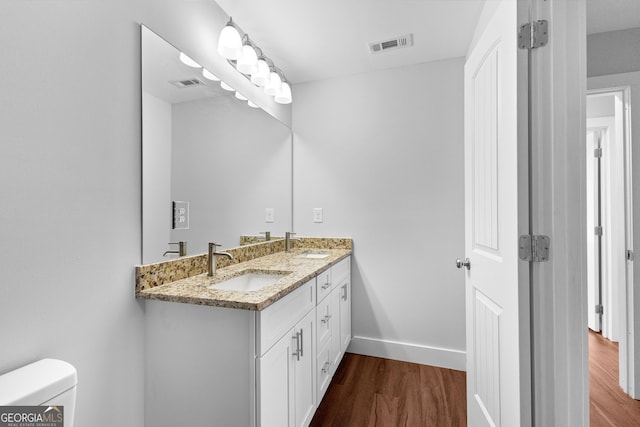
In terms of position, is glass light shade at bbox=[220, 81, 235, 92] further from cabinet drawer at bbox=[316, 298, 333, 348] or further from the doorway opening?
the doorway opening

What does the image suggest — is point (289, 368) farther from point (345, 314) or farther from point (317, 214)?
point (317, 214)

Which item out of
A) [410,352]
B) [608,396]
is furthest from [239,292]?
[608,396]

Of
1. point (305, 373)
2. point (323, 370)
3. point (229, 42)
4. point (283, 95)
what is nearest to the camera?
point (305, 373)

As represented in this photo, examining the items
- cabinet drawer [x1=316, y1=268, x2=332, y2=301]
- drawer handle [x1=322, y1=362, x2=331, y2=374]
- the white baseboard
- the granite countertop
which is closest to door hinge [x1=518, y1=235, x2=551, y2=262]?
the granite countertop

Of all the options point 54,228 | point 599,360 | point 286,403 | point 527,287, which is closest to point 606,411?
point 599,360

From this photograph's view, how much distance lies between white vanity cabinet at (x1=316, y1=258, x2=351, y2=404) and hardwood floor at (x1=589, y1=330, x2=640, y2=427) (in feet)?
4.76

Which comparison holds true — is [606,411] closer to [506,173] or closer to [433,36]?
[506,173]

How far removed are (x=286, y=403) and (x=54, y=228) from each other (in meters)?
1.10

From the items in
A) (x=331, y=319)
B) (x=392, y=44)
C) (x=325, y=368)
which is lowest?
(x=325, y=368)

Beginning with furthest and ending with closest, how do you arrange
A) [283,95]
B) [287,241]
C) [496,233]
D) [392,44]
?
1. [287,241]
2. [283,95]
3. [392,44]
4. [496,233]

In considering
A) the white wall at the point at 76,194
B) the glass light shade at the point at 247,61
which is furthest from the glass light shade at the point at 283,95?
the white wall at the point at 76,194

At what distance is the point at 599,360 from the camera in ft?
7.38

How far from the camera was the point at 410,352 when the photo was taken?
235 centimetres

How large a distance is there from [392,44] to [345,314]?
2050 mm
